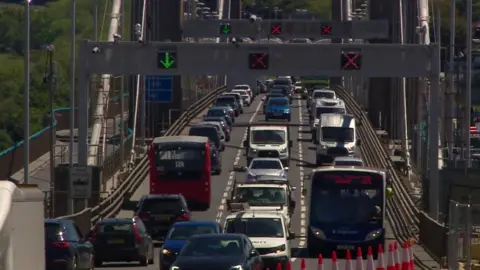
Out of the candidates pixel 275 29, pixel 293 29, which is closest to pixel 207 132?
pixel 275 29

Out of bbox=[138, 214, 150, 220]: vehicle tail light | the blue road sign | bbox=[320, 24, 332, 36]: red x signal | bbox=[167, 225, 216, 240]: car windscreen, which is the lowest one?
bbox=[138, 214, 150, 220]: vehicle tail light

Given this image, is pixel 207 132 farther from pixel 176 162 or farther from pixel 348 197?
pixel 348 197

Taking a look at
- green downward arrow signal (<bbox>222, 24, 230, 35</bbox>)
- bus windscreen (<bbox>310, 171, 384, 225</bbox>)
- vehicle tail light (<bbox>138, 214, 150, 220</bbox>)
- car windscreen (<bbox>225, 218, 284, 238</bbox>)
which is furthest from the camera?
green downward arrow signal (<bbox>222, 24, 230, 35</bbox>)

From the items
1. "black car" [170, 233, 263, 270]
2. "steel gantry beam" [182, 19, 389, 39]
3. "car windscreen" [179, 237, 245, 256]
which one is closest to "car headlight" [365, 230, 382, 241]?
"black car" [170, 233, 263, 270]

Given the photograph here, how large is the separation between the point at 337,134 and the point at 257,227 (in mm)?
39324

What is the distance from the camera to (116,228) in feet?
114

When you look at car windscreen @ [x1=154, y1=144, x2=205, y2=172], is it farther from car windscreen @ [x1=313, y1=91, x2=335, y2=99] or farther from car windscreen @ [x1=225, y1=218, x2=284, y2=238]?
car windscreen @ [x1=313, y1=91, x2=335, y2=99]

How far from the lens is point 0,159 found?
63.0m

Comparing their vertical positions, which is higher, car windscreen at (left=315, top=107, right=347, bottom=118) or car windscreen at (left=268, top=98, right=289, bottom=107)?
car windscreen at (left=268, top=98, right=289, bottom=107)

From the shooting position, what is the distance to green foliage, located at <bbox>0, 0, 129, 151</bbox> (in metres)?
132

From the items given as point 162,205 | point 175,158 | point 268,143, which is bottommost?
point 162,205

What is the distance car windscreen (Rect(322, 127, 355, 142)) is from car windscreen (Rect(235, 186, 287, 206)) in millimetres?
25529

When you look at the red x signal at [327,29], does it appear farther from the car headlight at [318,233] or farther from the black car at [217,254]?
the black car at [217,254]

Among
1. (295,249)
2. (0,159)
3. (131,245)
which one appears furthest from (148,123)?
(131,245)
